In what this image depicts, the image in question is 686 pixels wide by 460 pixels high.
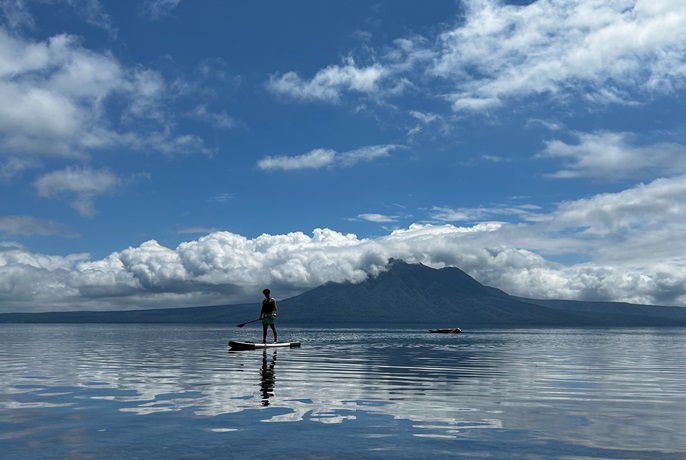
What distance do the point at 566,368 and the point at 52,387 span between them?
28784mm

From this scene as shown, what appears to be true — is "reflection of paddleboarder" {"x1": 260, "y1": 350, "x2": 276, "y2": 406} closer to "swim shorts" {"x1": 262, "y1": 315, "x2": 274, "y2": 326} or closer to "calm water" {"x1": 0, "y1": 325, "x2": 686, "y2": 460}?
"calm water" {"x1": 0, "y1": 325, "x2": 686, "y2": 460}

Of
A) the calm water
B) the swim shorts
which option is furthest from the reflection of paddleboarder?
the swim shorts

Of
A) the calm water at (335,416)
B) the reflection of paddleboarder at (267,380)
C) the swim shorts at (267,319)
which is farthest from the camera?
the swim shorts at (267,319)

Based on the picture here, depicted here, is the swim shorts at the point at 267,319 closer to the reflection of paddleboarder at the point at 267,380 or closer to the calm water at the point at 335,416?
the reflection of paddleboarder at the point at 267,380

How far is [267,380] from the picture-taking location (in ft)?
90.3

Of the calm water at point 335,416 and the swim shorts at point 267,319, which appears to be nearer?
the calm water at point 335,416

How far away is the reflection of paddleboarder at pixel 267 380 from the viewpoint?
858 inches

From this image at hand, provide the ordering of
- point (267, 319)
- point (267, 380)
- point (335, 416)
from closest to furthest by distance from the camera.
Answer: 1. point (335, 416)
2. point (267, 380)
3. point (267, 319)

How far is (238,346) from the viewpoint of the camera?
2076 inches

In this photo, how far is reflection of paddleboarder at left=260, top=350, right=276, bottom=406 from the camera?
2178cm

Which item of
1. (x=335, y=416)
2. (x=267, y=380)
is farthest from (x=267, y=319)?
(x=335, y=416)

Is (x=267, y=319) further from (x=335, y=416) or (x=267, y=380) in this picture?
(x=335, y=416)

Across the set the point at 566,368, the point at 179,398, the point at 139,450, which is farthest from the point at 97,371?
the point at 566,368

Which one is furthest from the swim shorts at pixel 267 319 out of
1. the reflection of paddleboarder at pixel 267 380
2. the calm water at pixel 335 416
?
the calm water at pixel 335 416
